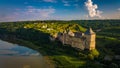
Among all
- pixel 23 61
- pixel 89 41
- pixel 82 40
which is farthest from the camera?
pixel 82 40

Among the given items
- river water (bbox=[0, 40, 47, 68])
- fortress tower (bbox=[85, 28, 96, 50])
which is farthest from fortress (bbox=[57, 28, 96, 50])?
river water (bbox=[0, 40, 47, 68])

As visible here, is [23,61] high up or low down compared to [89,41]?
down

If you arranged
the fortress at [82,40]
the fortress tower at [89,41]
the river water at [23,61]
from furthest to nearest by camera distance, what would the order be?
1. the fortress at [82,40]
2. the fortress tower at [89,41]
3. the river water at [23,61]

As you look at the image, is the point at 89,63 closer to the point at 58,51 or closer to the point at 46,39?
the point at 58,51

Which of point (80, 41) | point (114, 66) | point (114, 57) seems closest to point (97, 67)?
point (114, 66)

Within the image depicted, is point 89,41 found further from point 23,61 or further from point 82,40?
point 23,61

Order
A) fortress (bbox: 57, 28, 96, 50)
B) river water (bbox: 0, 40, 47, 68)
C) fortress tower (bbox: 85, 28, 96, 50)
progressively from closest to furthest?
river water (bbox: 0, 40, 47, 68)
fortress tower (bbox: 85, 28, 96, 50)
fortress (bbox: 57, 28, 96, 50)

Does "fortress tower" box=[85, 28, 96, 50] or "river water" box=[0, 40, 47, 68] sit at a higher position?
"fortress tower" box=[85, 28, 96, 50]

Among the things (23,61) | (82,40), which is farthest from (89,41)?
(23,61)

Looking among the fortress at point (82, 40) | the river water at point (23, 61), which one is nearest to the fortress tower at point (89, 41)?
the fortress at point (82, 40)

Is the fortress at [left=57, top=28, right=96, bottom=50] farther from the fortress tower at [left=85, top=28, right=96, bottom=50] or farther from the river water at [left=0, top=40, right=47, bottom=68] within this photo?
the river water at [left=0, top=40, right=47, bottom=68]

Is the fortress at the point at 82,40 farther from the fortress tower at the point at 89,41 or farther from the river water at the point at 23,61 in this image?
the river water at the point at 23,61
